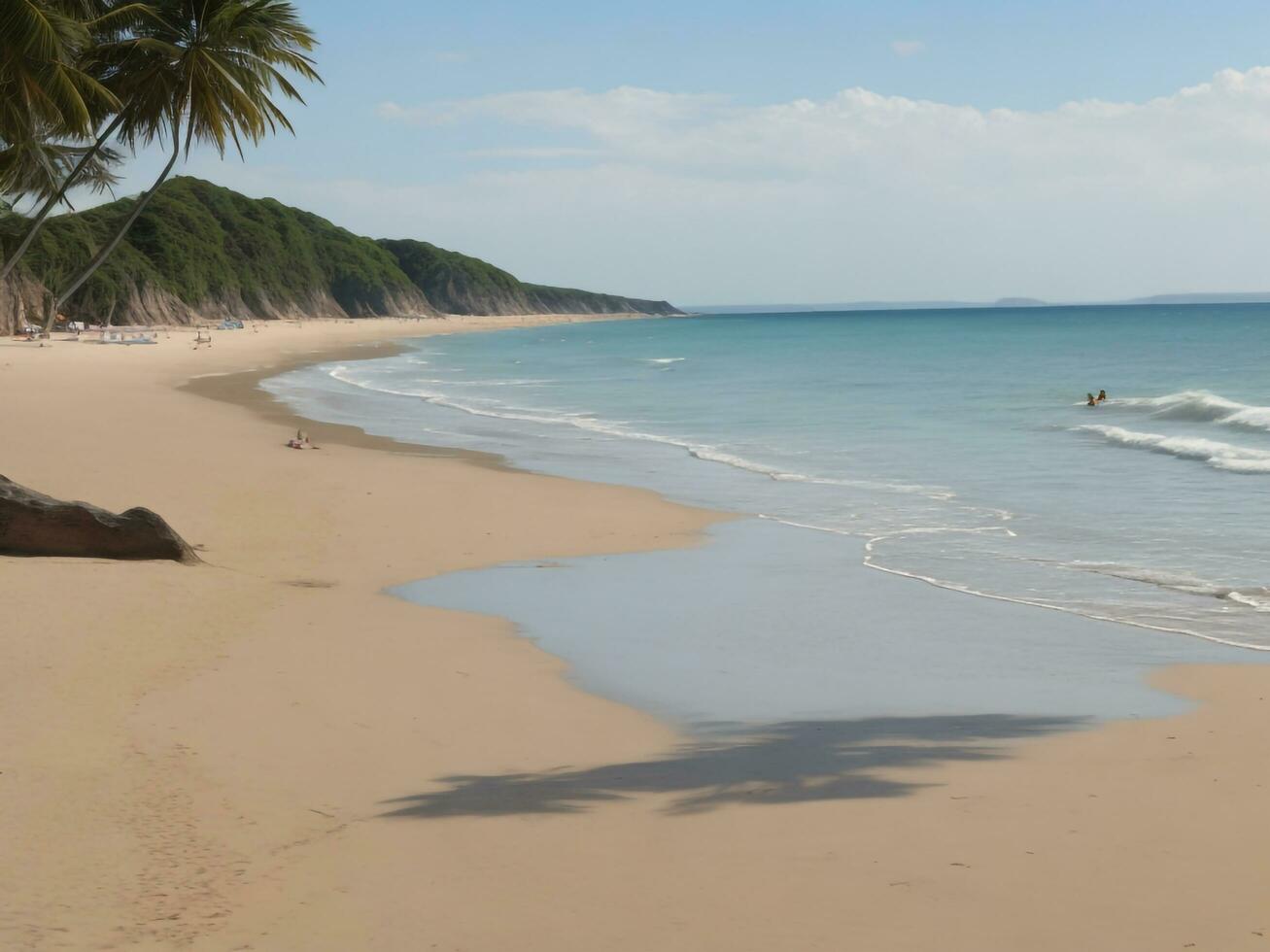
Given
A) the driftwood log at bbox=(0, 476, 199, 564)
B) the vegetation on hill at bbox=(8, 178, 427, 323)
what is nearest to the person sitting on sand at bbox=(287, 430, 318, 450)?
the driftwood log at bbox=(0, 476, 199, 564)

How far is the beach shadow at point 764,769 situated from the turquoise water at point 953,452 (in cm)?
342

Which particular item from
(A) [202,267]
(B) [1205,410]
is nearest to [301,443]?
(B) [1205,410]

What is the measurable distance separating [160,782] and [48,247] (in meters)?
79.9

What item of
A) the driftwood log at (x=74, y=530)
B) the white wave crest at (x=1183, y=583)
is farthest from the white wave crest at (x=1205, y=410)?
the driftwood log at (x=74, y=530)

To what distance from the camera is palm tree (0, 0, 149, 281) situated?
14156mm

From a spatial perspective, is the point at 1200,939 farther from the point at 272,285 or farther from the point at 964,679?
the point at 272,285

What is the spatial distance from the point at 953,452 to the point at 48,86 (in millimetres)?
15875

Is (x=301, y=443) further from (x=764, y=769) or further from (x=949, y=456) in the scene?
(x=764, y=769)

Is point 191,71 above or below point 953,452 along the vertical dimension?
above

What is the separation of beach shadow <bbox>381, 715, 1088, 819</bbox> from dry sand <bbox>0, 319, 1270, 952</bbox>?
0.08ft

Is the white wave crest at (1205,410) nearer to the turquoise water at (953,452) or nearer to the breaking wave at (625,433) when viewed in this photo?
the turquoise water at (953,452)

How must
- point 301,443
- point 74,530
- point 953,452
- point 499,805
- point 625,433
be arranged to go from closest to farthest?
point 499,805, point 74,530, point 301,443, point 953,452, point 625,433

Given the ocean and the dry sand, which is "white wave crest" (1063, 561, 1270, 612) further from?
the dry sand

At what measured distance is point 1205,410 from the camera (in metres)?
31.4
